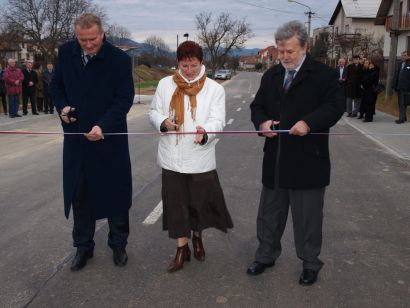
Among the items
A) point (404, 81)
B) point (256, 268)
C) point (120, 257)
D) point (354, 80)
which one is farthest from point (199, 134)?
point (354, 80)

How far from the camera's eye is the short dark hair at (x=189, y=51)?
12.2ft

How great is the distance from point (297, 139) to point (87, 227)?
6.29ft

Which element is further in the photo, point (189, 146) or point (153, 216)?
point (153, 216)

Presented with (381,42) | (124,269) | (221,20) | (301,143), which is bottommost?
(124,269)

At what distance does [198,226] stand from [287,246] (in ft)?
3.44

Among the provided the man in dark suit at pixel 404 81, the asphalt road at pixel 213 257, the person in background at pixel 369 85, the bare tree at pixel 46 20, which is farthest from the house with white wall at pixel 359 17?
the asphalt road at pixel 213 257

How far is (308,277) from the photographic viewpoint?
151 inches

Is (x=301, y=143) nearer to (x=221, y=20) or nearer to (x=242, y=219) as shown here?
(x=242, y=219)

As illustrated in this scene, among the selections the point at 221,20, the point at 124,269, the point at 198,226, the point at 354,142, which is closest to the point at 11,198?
the point at 124,269

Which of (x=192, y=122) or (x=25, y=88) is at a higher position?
(x=192, y=122)

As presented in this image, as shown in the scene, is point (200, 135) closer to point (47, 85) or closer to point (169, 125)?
point (169, 125)

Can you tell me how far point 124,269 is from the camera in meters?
4.12

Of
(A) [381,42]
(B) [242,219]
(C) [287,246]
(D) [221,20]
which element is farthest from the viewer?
(D) [221,20]

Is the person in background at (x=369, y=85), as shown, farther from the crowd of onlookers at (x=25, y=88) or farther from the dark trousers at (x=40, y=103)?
the dark trousers at (x=40, y=103)
